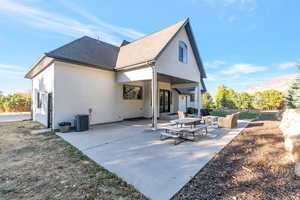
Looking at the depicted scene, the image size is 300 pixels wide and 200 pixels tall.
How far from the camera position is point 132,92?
39.5ft

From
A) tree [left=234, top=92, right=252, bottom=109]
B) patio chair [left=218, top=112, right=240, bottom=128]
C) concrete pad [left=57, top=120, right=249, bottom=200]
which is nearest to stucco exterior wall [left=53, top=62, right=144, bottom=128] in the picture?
concrete pad [left=57, top=120, right=249, bottom=200]

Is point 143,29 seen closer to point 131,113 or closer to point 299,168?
point 131,113

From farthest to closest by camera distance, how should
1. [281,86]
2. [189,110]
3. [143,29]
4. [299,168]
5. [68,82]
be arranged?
[281,86] → [189,110] → [143,29] → [68,82] → [299,168]

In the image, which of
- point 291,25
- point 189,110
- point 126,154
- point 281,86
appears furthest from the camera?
point 281,86

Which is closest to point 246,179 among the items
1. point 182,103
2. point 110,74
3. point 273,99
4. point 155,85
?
point 155,85

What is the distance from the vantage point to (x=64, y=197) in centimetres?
235

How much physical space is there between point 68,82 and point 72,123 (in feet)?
8.55

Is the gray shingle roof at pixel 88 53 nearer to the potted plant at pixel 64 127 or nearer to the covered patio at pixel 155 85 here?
the covered patio at pixel 155 85

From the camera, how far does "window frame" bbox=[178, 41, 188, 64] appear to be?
10.5 metres

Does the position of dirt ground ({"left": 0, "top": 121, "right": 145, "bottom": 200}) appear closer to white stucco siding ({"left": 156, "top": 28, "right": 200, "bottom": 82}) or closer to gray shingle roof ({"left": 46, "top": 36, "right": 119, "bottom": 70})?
gray shingle roof ({"left": 46, "top": 36, "right": 119, "bottom": 70})

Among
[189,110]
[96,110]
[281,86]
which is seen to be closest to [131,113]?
[96,110]

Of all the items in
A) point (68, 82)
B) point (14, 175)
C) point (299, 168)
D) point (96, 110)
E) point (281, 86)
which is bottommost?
point (14, 175)

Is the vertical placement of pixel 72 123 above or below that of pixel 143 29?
below

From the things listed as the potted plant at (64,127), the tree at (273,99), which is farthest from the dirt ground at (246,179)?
the tree at (273,99)
